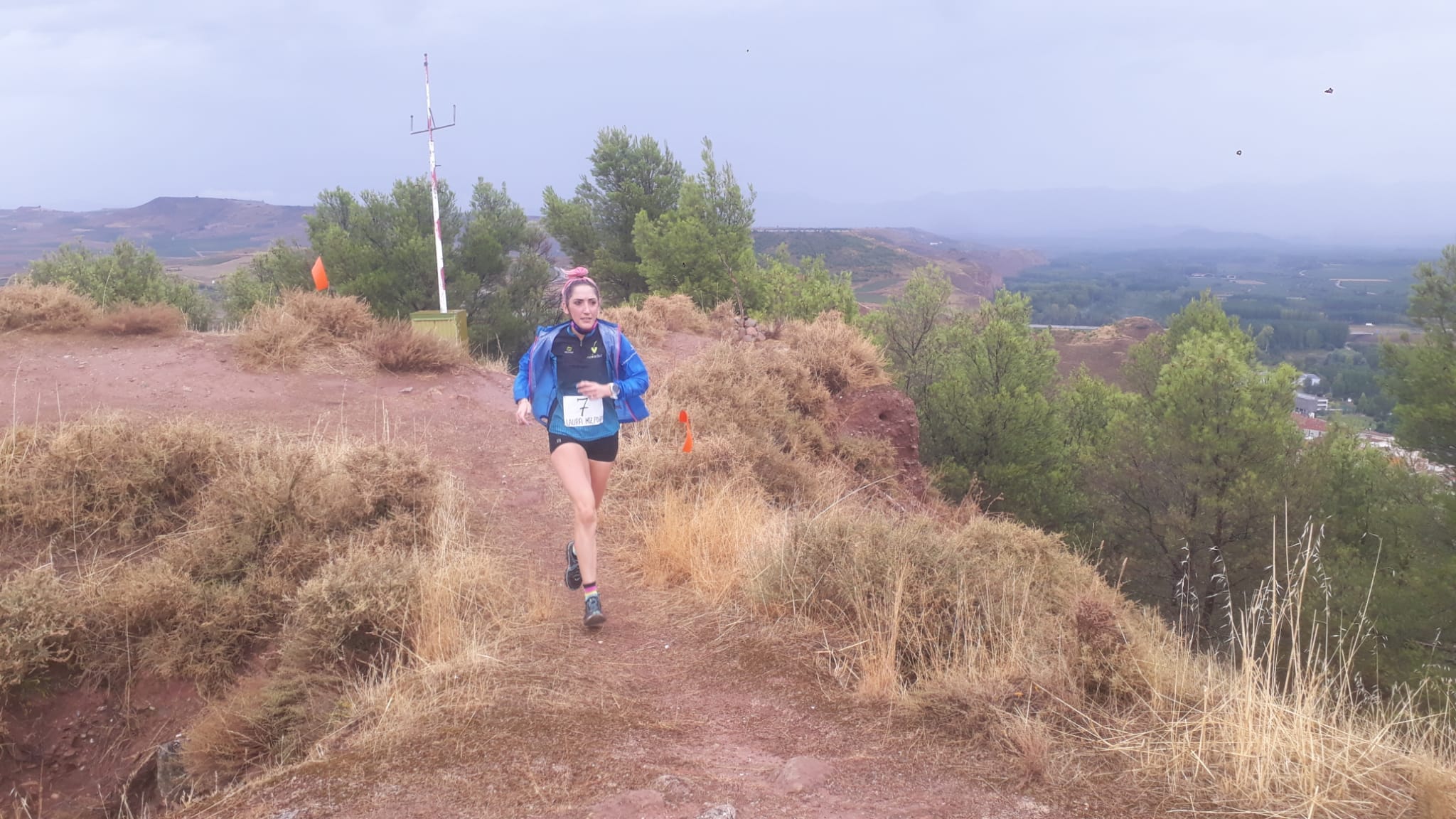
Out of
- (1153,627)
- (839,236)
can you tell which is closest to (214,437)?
(1153,627)

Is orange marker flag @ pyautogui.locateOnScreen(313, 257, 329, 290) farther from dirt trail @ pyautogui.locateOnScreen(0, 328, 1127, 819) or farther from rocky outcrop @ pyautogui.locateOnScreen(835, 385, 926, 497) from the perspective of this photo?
rocky outcrop @ pyautogui.locateOnScreen(835, 385, 926, 497)

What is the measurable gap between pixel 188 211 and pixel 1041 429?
169 feet

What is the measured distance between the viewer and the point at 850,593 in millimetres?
4113

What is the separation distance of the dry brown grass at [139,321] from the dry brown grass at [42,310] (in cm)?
15

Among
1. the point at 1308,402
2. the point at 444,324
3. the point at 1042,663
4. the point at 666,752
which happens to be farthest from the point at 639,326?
the point at 1308,402

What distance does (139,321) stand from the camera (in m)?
9.40

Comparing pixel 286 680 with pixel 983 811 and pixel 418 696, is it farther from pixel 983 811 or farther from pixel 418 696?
pixel 983 811

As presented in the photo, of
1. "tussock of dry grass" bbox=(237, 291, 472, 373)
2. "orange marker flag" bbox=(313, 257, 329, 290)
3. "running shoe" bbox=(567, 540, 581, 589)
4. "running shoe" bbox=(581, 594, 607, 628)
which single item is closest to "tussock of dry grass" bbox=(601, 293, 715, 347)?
"tussock of dry grass" bbox=(237, 291, 472, 373)

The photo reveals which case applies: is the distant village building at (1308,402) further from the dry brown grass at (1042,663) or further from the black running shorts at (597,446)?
the black running shorts at (597,446)

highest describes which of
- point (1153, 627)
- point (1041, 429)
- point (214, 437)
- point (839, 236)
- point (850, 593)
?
point (839, 236)

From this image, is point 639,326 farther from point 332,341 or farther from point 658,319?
point 332,341

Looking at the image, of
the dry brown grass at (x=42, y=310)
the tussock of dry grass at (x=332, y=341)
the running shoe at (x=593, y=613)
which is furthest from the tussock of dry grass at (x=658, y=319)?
the running shoe at (x=593, y=613)

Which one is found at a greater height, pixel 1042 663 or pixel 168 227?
pixel 168 227

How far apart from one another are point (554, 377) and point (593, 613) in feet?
4.04
